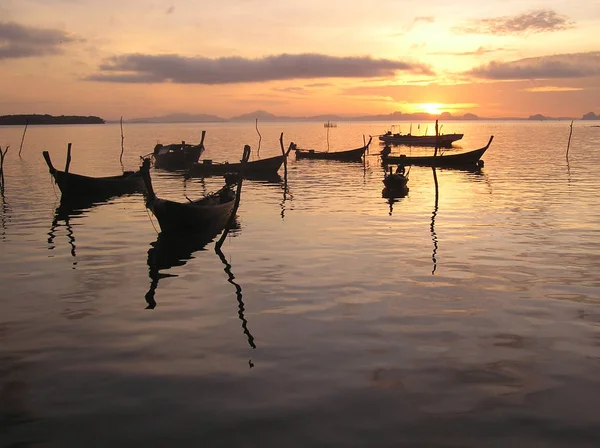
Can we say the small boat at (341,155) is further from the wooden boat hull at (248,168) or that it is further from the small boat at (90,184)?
the small boat at (90,184)

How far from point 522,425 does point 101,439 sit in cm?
498

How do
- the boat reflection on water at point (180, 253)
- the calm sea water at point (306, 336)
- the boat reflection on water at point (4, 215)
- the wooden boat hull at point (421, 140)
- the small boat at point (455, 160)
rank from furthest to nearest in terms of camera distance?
the wooden boat hull at point (421, 140)
the small boat at point (455, 160)
the boat reflection on water at point (4, 215)
the boat reflection on water at point (180, 253)
the calm sea water at point (306, 336)

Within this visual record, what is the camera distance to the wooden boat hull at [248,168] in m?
43.5

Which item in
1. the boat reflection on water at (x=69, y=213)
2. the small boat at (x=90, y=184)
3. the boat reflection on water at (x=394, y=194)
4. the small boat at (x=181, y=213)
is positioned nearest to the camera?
the small boat at (x=181, y=213)

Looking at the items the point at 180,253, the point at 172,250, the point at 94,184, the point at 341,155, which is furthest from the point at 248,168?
the point at 180,253

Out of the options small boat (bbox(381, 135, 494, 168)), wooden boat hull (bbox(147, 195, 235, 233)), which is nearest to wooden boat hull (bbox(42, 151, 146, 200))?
wooden boat hull (bbox(147, 195, 235, 233))

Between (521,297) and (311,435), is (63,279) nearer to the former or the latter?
(311,435)

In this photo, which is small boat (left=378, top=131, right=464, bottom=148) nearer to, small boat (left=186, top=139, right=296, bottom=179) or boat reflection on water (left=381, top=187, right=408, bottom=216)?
small boat (left=186, top=139, right=296, bottom=179)

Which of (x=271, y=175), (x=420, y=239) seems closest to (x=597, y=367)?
(x=420, y=239)

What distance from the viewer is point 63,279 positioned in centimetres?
1373

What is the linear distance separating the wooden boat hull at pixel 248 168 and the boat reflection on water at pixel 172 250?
2328cm

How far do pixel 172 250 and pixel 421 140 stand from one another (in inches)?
2750

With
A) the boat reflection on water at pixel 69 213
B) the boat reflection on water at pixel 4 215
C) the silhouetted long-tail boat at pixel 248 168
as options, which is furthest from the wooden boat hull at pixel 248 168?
the boat reflection on water at pixel 4 215

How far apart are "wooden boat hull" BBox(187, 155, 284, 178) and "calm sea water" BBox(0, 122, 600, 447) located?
22919mm
